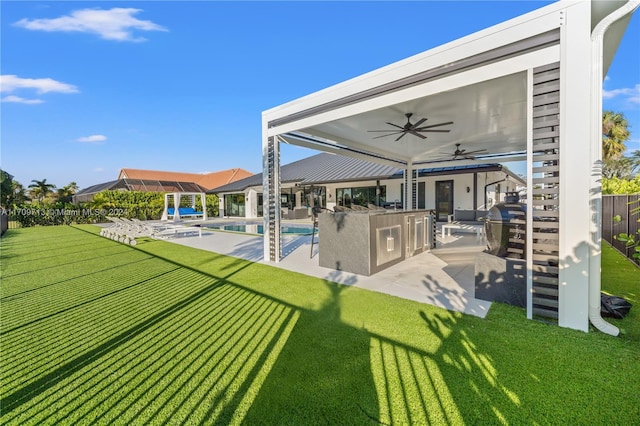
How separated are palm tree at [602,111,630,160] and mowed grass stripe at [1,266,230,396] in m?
31.5

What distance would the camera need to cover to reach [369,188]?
61.2 ft

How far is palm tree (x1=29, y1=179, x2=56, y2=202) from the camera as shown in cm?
2720

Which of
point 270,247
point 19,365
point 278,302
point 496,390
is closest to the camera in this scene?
point 496,390

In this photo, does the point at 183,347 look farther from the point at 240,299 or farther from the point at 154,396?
the point at 240,299

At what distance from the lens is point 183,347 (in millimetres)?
2982

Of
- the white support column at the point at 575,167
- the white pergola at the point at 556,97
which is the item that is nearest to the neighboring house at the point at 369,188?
the white pergola at the point at 556,97

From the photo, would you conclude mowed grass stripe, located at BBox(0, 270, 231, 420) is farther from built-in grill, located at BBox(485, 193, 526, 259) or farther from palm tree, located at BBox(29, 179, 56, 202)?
palm tree, located at BBox(29, 179, 56, 202)

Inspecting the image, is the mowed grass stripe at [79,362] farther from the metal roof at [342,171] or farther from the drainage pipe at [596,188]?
the metal roof at [342,171]

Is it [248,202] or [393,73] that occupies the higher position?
[393,73]

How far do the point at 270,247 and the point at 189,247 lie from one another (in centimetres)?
409

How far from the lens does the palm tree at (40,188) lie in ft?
89.2

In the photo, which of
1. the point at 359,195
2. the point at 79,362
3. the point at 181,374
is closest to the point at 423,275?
the point at 181,374

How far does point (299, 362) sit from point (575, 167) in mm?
3698

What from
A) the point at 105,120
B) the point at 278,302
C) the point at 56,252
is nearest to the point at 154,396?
the point at 278,302
